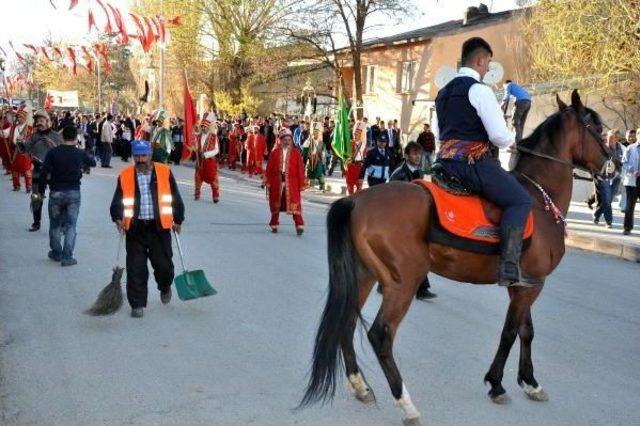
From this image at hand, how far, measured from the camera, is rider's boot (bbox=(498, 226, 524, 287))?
4.75 metres

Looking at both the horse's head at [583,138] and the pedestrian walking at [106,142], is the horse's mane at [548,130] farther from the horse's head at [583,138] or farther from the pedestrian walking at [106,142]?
the pedestrian walking at [106,142]

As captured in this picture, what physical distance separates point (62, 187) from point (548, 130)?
644cm

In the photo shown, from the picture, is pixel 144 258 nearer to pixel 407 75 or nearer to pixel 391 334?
pixel 391 334

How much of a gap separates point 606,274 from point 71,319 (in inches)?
282

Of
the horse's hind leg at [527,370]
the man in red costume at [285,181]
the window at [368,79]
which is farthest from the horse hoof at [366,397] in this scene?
the window at [368,79]

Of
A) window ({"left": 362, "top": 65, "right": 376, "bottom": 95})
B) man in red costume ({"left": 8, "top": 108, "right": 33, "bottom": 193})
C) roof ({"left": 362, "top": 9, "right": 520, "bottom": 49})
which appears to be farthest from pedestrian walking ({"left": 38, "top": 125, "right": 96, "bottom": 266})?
window ({"left": 362, "top": 65, "right": 376, "bottom": 95})

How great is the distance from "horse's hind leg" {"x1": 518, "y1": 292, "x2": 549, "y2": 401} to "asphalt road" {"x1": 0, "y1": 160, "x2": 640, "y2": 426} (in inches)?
4.4

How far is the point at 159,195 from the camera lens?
719 centimetres

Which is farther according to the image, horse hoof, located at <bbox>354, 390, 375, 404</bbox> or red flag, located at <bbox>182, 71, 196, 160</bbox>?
red flag, located at <bbox>182, 71, 196, 160</bbox>

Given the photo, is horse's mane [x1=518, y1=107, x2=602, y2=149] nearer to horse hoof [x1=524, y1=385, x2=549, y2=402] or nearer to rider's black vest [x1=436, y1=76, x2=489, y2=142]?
rider's black vest [x1=436, y1=76, x2=489, y2=142]

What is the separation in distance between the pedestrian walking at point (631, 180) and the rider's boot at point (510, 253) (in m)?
9.61

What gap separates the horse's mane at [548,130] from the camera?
552 cm

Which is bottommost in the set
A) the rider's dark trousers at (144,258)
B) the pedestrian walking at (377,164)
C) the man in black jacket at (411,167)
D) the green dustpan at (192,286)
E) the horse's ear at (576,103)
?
the green dustpan at (192,286)

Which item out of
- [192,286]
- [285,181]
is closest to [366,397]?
[192,286]
